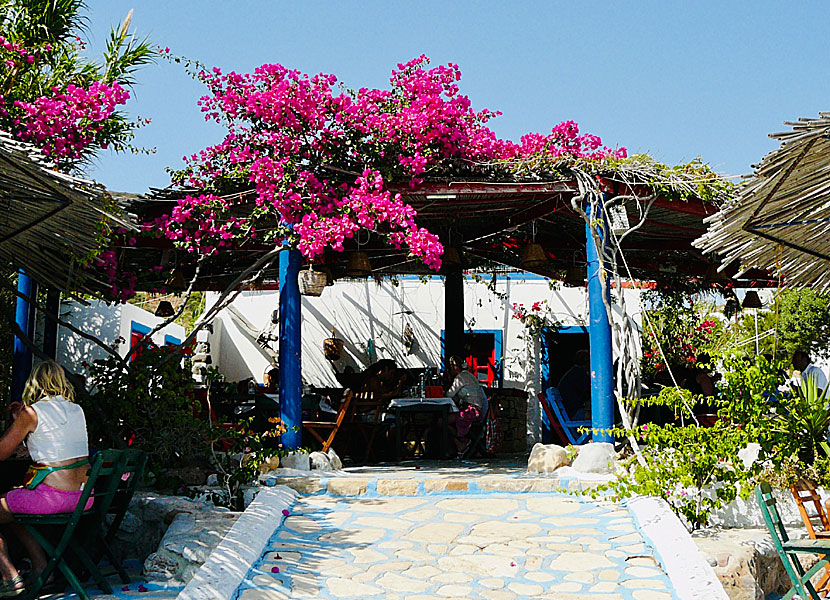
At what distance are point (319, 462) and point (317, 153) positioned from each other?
279cm

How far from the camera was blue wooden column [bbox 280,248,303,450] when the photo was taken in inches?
314

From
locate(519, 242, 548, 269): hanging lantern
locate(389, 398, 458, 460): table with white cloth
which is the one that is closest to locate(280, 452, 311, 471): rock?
locate(389, 398, 458, 460): table with white cloth

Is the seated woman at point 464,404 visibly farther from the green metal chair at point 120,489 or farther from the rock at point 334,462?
the green metal chair at point 120,489

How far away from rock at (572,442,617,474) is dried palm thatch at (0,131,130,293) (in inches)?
160

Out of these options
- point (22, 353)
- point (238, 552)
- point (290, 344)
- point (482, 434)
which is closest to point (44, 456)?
point (238, 552)

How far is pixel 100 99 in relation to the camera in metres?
7.18

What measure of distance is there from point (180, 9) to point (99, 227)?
6.76 ft

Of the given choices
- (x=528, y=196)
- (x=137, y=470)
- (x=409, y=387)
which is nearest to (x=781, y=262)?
(x=528, y=196)

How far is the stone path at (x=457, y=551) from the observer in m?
4.81

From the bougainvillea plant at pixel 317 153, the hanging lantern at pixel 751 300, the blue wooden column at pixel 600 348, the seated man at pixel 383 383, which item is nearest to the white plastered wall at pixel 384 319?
the hanging lantern at pixel 751 300

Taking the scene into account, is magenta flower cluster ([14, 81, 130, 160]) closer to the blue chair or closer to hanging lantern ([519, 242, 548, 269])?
hanging lantern ([519, 242, 548, 269])

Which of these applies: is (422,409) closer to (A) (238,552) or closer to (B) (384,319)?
(A) (238,552)

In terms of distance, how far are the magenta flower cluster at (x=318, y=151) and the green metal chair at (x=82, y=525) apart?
2843mm

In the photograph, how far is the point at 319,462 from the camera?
305 inches
